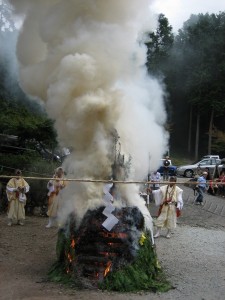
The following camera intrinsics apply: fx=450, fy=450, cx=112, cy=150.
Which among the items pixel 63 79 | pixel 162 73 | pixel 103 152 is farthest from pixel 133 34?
pixel 162 73

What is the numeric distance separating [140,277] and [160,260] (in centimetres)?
209

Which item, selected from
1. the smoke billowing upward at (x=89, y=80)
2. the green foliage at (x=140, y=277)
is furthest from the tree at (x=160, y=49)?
the green foliage at (x=140, y=277)

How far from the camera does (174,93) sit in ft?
112

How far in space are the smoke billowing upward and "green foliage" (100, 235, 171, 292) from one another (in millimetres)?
1006

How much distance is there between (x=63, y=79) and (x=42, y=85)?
806 mm

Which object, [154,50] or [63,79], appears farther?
[154,50]

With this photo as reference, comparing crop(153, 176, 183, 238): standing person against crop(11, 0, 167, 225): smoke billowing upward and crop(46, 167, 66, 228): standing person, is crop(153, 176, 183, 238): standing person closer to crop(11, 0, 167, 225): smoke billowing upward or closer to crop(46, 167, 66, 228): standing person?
crop(46, 167, 66, 228): standing person

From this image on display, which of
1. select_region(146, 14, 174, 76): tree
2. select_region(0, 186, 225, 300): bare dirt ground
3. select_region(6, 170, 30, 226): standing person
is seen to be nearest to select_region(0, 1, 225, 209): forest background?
select_region(146, 14, 174, 76): tree

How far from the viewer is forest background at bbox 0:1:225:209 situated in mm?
15556

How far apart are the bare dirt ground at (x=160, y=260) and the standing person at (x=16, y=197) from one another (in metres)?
0.32

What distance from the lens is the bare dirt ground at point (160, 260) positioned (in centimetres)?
714

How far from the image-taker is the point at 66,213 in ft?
26.3

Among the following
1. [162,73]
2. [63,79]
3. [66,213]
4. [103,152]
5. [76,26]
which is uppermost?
[162,73]

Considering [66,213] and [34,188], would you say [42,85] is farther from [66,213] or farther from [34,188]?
[34,188]
